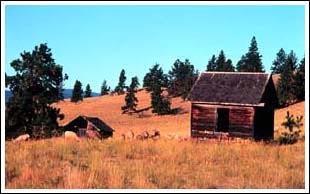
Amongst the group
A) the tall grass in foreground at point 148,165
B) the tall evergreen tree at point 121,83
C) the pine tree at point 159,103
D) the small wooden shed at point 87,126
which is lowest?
the tall grass in foreground at point 148,165

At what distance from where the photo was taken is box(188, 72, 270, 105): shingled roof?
2184 cm

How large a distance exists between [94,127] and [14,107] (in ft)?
15.6

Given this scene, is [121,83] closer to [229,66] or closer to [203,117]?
[229,66]

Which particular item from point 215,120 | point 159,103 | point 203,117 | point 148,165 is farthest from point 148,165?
point 159,103

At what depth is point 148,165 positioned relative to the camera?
13.2 meters

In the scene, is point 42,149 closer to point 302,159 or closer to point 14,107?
point 302,159

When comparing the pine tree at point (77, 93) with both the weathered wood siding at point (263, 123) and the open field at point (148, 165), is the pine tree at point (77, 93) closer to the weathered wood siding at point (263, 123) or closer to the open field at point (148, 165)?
the weathered wood siding at point (263, 123)

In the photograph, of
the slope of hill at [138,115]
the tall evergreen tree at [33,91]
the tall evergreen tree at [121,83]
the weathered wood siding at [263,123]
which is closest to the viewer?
the weathered wood siding at [263,123]

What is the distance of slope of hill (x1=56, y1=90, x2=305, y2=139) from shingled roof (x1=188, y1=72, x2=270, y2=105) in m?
20.2

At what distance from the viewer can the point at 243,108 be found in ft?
72.5

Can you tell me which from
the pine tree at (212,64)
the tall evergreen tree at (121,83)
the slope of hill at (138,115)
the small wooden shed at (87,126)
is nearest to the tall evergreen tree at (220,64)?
the pine tree at (212,64)

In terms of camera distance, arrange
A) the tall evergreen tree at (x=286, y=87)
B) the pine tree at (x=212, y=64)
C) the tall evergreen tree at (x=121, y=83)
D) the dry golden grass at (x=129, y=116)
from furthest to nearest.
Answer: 1. the tall evergreen tree at (x=121, y=83)
2. the pine tree at (x=212, y=64)
3. the tall evergreen tree at (x=286, y=87)
4. the dry golden grass at (x=129, y=116)

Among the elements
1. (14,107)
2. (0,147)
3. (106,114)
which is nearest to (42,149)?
(0,147)

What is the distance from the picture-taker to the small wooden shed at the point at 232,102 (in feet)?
72.0
